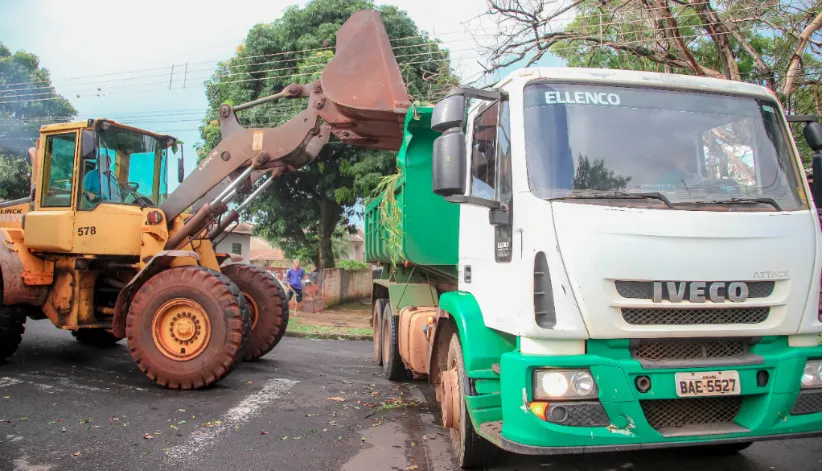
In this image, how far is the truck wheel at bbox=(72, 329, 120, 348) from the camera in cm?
1072

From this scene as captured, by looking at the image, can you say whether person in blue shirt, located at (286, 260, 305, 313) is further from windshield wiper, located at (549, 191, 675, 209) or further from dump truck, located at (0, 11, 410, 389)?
windshield wiper, located at (549, 191, 675, 209)

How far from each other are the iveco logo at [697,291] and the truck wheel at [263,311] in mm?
6489

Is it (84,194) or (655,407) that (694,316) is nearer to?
(655,407)

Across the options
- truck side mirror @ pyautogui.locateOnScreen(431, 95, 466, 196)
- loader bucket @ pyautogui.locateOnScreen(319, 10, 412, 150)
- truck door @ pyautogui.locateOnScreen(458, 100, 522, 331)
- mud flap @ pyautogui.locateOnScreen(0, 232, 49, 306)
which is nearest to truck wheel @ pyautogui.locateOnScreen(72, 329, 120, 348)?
mud flap @ pyautogui.locateOnScreen(0, 232, 49, 306)

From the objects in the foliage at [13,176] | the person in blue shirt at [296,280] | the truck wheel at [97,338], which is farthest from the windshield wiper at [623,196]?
the foliage at [13,176]

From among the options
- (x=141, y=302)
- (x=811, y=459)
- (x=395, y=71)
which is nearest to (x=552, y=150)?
(x=811, y=459)

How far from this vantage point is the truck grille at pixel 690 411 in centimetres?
367

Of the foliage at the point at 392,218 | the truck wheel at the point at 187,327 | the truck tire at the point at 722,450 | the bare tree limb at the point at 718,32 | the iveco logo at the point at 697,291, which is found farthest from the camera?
the bare tree limb at the point at 718,32

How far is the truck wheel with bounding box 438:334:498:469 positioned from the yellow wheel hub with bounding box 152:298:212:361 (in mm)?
3594

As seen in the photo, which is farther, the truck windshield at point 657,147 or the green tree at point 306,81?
the green tree at point 306,81

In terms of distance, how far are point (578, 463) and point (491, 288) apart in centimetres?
159

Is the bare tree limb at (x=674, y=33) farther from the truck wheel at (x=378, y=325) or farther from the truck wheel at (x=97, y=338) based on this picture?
the truck wheel at (x=97, y=338)

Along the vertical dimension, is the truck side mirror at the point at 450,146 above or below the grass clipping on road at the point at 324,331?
above

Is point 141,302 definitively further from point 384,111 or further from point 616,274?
point 616,274
